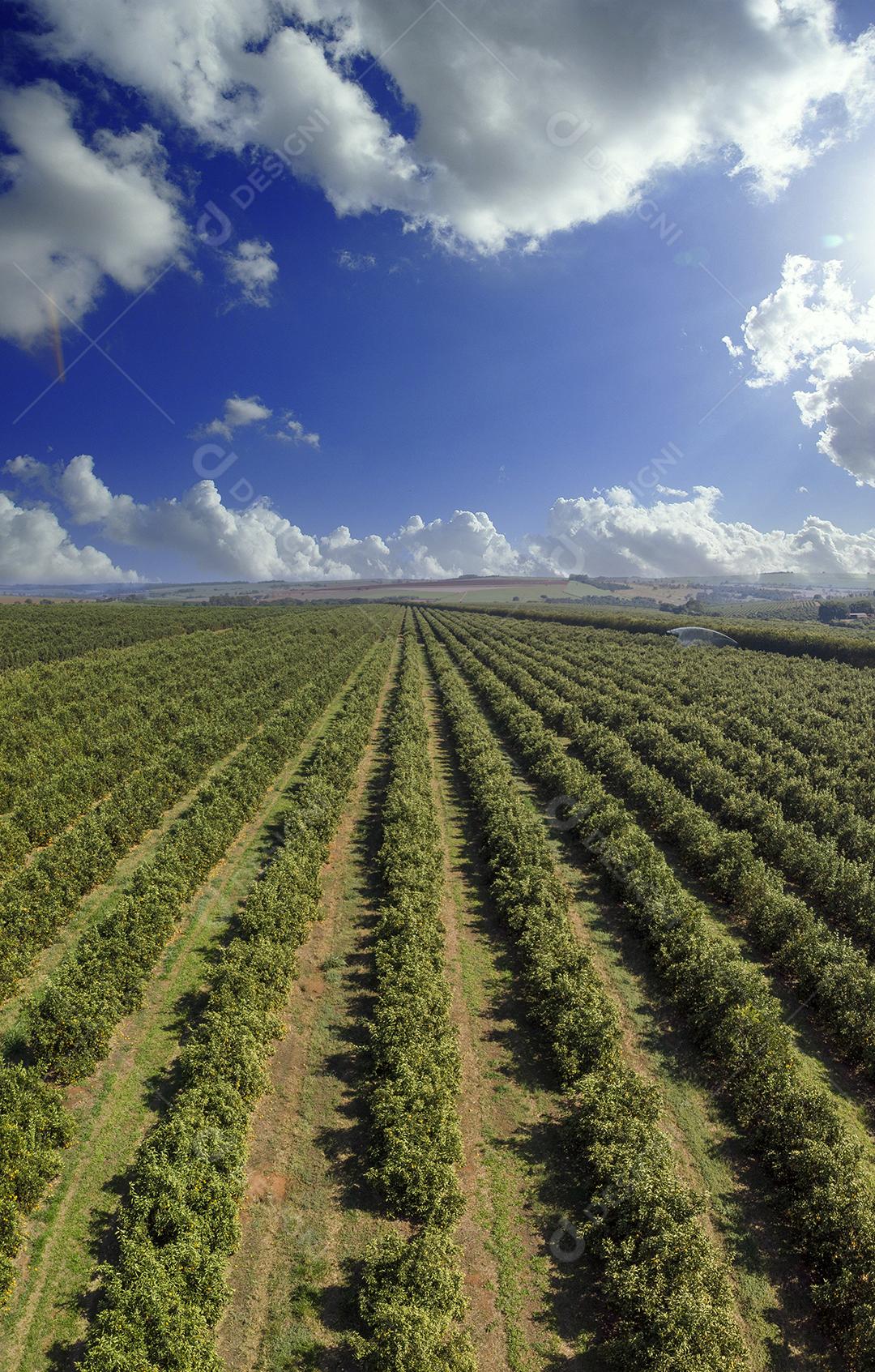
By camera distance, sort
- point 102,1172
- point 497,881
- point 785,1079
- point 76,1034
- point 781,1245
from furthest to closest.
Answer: point 497,881 → point 76,1034 → point 785,1079 → point 102,1172 → point 781,1245

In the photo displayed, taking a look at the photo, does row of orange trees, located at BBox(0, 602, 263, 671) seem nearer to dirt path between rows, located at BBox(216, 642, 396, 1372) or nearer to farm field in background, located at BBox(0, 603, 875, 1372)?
farm field in background, located at BBox(0, 603, 875, 1372)

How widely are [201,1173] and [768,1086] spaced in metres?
12.3

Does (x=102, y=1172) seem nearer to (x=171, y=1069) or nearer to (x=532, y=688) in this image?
(x=171, y=1069)

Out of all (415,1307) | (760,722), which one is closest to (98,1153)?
(415,1307)

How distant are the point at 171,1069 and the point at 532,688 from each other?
4033 cm

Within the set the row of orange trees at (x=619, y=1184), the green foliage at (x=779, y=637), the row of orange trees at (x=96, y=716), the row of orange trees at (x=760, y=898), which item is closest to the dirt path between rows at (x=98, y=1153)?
the row of orange trees at (x=619, y=1184)

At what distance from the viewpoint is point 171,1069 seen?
45.2ft

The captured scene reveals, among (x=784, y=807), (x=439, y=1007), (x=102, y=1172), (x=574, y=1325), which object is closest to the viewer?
(x=574, y=1325)

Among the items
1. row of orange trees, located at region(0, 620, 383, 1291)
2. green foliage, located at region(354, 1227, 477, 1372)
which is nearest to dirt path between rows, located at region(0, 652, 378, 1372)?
row of orange trees, located at region(0, 620, 383, 1291)

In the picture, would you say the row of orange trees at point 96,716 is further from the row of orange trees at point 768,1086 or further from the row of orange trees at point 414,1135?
the row of orange trees at point 768,1086

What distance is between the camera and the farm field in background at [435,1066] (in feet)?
29.6

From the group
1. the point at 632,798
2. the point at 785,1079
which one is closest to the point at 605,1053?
the point at 785,1079

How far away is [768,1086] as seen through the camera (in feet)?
40.5

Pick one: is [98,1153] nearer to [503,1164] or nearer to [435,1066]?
[435,1066]
